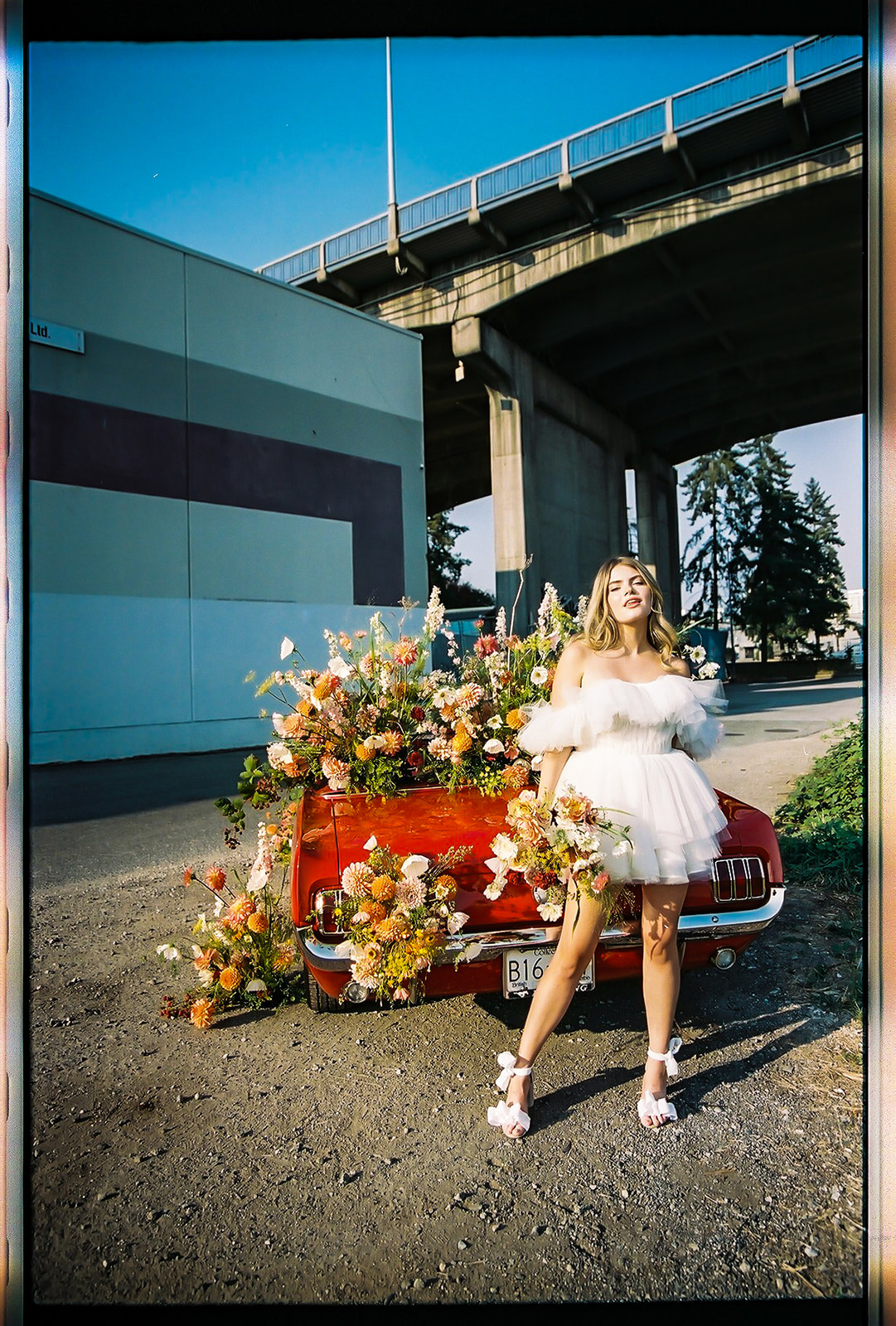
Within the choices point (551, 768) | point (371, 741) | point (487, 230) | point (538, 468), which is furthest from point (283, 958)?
point (538, 468)

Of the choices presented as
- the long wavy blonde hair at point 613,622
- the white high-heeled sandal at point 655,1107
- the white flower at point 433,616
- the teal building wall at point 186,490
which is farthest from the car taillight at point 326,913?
the teal building wall at point 186,490

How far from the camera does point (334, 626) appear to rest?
1554 cm

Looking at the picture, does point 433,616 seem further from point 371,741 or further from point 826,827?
point 826,827

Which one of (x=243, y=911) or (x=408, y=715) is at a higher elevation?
(x=408, y=715)

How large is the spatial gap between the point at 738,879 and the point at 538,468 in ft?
68.5

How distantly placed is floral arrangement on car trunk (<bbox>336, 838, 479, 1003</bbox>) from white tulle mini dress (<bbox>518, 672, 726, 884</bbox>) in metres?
0.54

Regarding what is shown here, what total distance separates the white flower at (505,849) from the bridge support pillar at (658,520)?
84.3ft

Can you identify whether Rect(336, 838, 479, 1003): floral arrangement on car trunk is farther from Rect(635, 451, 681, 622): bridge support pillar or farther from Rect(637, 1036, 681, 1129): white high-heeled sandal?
Rect(635, 451, 681, 622): bridge support pillar

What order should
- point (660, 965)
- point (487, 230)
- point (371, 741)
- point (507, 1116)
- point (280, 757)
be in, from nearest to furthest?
point (507, 1116) < point (660, 965) < point (371, 741) < point (280, 757) < point (487, 230)

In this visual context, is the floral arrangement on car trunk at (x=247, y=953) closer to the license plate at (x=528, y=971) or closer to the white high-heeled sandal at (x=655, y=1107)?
the license plate at (x=528, y=971)

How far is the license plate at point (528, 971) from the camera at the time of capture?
2.78 meters

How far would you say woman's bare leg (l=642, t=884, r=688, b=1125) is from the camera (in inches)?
105

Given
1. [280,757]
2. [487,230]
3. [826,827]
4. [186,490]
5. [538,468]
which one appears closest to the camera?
[280,757]

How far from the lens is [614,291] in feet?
65.0
